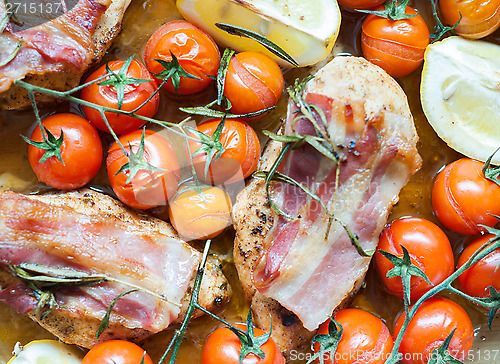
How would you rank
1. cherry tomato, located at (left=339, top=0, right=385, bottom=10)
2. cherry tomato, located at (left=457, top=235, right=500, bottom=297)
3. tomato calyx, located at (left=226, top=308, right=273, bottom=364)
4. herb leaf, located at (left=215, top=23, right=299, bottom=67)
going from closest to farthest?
tomato calyx, located at (left=226, top=308, right=273, bottom=364)
herb leaf, located at (left=215, top=23, right=299, bottom=67)
cherry tomato, located at (left=457, top=235, right=500, bottom=297)
cherry tomato, located at (left=339, top=0, right=385, bottom=10)

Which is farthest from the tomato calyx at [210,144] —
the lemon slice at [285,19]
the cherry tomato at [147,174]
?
Result: the lemon slice at [285,19]

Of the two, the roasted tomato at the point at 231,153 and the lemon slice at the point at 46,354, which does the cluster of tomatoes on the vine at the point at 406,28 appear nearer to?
the roasted tomato at the point at 231,153

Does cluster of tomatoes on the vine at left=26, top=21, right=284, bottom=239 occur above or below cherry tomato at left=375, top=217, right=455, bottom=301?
above

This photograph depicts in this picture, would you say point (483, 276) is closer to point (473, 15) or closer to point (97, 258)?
point (473, 15)

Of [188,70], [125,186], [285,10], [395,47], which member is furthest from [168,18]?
[395,47]

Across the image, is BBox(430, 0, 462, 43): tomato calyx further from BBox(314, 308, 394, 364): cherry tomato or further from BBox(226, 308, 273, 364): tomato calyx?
BBox(226, 308, 273, 364): tomato calyx

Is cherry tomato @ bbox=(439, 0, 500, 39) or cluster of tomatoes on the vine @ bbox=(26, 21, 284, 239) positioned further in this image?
cherry tomato @ bbox=(439, 0, 500, 39)

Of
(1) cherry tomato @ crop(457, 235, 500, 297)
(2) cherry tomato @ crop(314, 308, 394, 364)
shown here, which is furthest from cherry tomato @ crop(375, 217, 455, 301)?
(2) cherry tomato @ crop(314, 308, 394, 364)

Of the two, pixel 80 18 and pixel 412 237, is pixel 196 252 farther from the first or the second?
pixel 80 18
